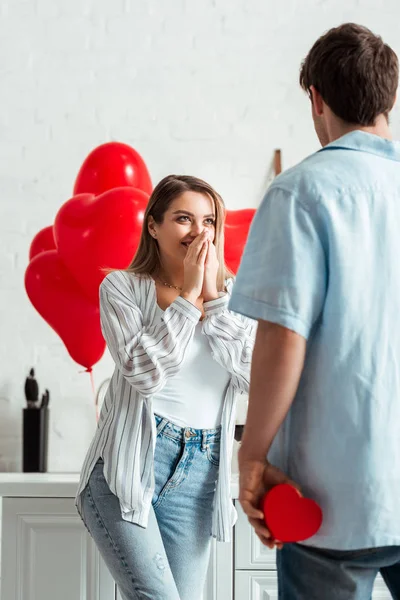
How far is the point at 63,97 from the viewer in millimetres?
2992

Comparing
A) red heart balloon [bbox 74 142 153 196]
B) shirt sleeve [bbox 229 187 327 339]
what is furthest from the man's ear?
red heart balloon [bbox 74 142 153 196]

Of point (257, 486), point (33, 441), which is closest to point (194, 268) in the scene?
point (257, 486)

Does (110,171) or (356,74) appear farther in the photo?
(110,171)

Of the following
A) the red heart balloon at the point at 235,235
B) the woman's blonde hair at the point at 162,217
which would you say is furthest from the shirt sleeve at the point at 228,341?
the red heart balloon at the point at 235,235

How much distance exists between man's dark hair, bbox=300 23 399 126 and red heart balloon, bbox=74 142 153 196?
1.43m

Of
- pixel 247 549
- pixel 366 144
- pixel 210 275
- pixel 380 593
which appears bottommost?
pixel 380 593

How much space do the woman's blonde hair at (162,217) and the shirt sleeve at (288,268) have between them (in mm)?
849

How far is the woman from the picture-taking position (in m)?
1.64

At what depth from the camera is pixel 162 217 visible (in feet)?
6.20

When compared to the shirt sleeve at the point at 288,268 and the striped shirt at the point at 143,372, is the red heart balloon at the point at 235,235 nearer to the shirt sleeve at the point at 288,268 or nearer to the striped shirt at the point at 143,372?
the striped shirt at the point at 143,372

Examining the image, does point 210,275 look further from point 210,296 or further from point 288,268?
point 288,268

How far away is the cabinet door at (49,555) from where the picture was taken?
7.06ft

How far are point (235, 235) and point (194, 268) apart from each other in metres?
0.70

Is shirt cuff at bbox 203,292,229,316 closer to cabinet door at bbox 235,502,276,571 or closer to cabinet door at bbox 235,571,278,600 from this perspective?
cabinet door at bbox 235,502,276,571
